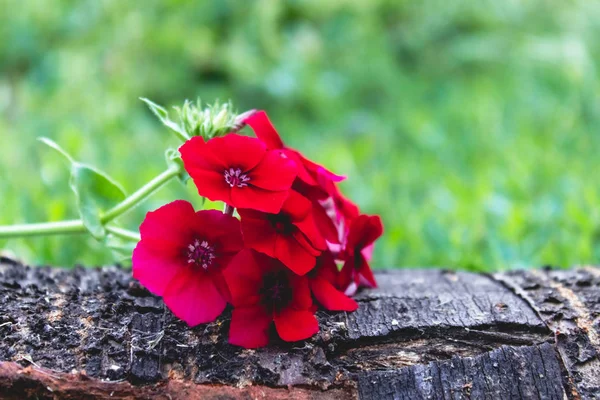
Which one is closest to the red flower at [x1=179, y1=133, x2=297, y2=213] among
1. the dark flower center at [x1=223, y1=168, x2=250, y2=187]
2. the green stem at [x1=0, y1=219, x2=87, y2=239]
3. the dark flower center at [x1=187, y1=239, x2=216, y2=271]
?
the dark flower center at [x1=223, y1=168, x2=250, y2=187]

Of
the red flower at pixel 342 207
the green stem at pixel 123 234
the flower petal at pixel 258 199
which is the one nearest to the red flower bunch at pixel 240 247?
the flower petal at pixel 258 199

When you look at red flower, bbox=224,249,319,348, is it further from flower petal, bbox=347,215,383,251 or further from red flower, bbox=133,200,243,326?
flower petal, bbox=347,215,383,251

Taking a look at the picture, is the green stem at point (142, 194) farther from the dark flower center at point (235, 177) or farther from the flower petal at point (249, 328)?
the flower petal at point (249, 328)

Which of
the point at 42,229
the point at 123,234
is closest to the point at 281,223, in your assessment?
the point at 123,234

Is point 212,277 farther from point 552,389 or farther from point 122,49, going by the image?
point 122,49

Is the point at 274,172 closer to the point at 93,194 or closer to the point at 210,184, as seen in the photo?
the point at 210,184
